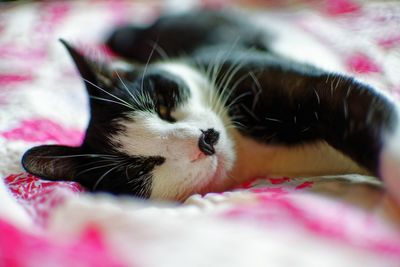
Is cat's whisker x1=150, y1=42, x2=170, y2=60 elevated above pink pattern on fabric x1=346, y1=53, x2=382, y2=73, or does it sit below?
below

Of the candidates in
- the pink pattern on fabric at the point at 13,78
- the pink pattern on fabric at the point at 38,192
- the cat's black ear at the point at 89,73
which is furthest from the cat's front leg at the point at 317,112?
the pink pattern on fabric at the point at 13,78

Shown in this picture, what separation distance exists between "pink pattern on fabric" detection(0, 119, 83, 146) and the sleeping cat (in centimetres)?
15

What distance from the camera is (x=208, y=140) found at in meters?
Result: 0.80

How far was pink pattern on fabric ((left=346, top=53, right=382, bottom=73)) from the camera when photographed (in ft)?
3.27

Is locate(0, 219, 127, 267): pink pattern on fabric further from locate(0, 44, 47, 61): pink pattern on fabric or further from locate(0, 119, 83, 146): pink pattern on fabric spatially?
locate(0, 44, 47, 61): pink pattern on fabric

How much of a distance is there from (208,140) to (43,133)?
0.42 meters

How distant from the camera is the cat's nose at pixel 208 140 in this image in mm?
780

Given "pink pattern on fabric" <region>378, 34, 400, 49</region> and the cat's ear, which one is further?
"pink pattern on fabric" <region>378, 34, 400, 49</region>

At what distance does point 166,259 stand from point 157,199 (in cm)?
33

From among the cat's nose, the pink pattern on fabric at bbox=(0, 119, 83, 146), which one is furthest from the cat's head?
the pink pattern on fabric at bbox=(0, 119, 83, 146)

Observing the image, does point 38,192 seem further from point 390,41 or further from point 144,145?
point 390,41

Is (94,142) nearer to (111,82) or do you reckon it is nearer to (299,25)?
(111,82)

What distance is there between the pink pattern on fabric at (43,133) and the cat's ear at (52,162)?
17cm

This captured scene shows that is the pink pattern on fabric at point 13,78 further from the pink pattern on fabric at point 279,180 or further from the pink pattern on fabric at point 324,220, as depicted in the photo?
the pink pattern on fabric at point 324,220
